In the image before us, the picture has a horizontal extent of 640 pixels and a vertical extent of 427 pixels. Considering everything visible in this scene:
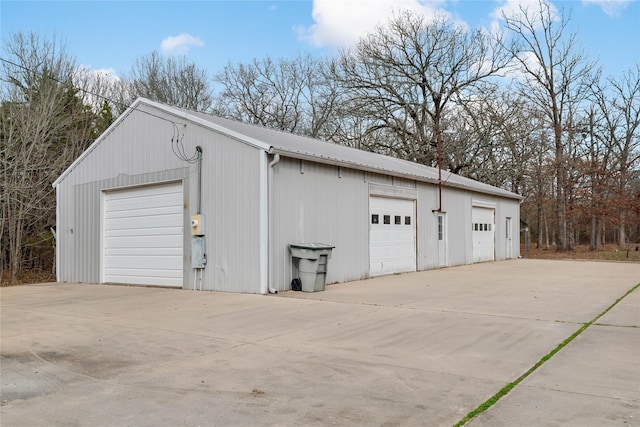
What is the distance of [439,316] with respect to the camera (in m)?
7.29

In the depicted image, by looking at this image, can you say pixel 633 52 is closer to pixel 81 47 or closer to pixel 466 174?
pixel 466 174

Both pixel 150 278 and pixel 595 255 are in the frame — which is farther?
pixel 595 255

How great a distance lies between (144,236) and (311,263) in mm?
4631

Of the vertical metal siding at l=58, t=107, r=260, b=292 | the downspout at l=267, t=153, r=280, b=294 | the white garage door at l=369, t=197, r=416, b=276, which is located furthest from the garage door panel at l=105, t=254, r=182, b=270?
the white garage door at l=369, t=197, r=416, b=276

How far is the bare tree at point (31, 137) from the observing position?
53.7 feet

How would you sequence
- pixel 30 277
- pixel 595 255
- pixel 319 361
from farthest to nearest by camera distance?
pixel 595 255, pixel 30 277, pixel 319 361

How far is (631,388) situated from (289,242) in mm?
7356

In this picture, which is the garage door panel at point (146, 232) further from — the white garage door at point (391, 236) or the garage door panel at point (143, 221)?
the white garage door at point (391, 236)

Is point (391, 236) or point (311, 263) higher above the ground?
point (391, 236)

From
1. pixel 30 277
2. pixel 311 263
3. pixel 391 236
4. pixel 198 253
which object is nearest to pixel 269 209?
pixel 311 263

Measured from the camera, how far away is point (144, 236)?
12.3 metres

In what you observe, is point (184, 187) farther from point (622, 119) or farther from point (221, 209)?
point (622, 119)

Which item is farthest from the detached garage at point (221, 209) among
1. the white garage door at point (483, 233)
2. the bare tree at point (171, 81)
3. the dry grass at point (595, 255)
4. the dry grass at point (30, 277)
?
the bare tree at point (171, 81)

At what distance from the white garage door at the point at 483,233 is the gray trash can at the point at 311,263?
10.6 metres
